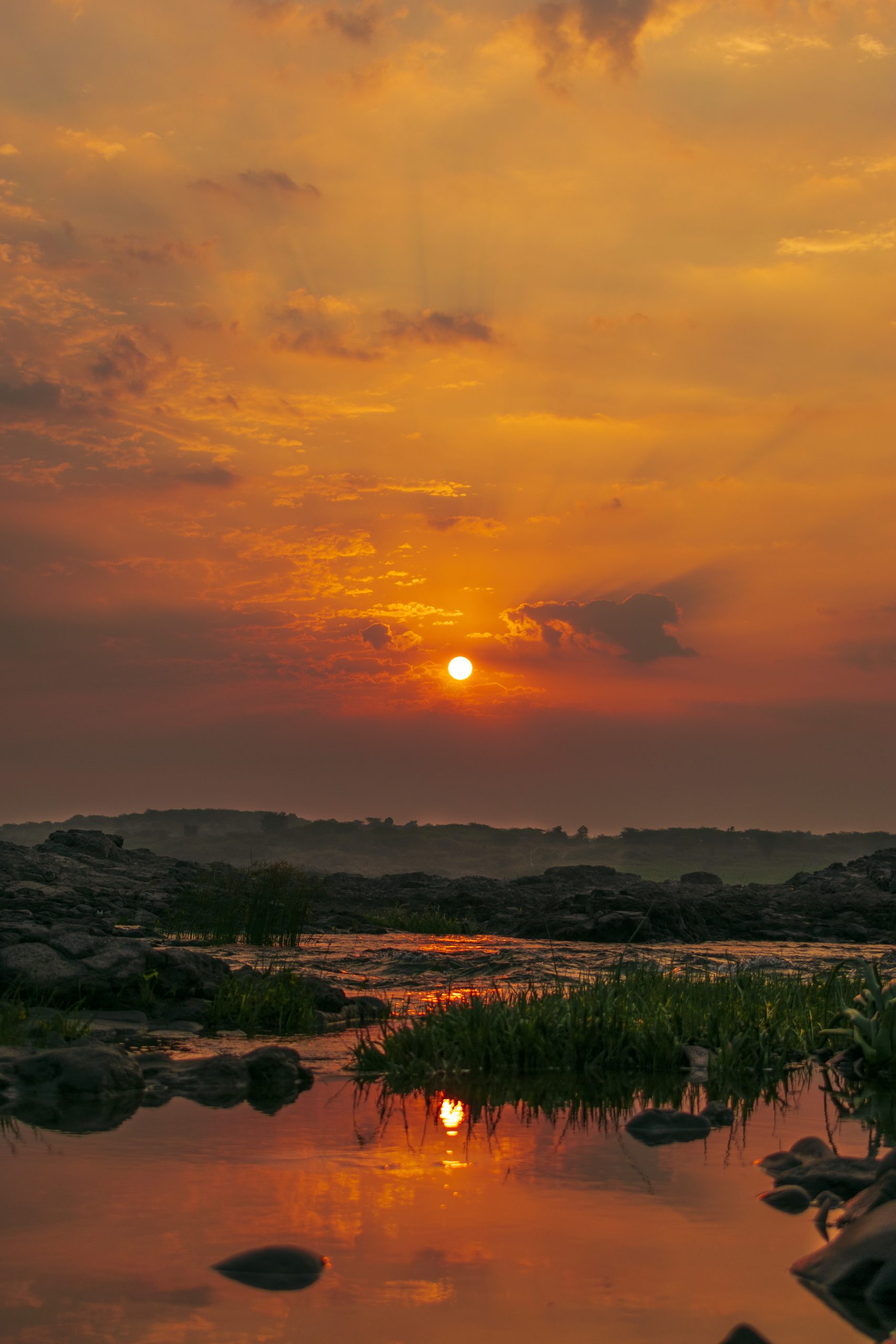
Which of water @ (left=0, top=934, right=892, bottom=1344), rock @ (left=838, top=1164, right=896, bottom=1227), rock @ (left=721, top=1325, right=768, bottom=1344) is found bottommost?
water @ (left=0, top=934, right=892, bottom=1344)

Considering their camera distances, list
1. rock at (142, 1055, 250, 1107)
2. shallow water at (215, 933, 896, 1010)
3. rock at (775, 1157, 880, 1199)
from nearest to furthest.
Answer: rock at (775, 1157, 880, 1199), rock at (142, 1055, 250, 1107), shallow water at (215, 933, 896, 1010)

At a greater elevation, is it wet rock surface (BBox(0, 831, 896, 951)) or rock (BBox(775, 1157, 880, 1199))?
wet rock surface (BBox(0, 831, 896, 951))

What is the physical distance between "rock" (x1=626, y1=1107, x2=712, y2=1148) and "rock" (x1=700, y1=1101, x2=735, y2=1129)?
0.77 ft

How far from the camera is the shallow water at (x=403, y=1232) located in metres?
4.34

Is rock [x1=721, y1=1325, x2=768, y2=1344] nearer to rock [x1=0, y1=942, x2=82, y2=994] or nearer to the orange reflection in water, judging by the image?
the orange reflection in water

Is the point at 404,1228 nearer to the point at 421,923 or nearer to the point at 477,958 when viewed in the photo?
the point at 477,958

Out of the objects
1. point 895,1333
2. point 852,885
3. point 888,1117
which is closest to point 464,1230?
point 895,1333

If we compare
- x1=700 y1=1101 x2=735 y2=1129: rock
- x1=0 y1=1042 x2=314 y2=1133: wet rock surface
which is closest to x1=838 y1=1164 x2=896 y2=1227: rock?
x1=700 y1=1101 x2=735 y2=1129: rock

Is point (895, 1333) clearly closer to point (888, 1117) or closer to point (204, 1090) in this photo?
point (888, 1117)

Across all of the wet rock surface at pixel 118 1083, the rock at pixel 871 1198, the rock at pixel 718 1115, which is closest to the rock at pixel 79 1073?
the wet rock surface at pixel 118 1083

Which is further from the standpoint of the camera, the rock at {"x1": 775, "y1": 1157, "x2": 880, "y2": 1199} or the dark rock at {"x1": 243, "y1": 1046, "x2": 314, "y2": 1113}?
the dark rock at {"x1": 243, "y1": 1046, "x2": 314, "y2": 1113}

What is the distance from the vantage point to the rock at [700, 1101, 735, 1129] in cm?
790

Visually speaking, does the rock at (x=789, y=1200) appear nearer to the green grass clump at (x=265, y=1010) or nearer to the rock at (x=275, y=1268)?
the rock at (x=275, y=1268)

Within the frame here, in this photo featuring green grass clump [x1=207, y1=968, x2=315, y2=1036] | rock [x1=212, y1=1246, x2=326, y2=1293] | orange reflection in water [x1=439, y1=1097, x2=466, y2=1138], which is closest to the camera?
rock [x1=212, y1=1246, x2=326, y2=1293]
